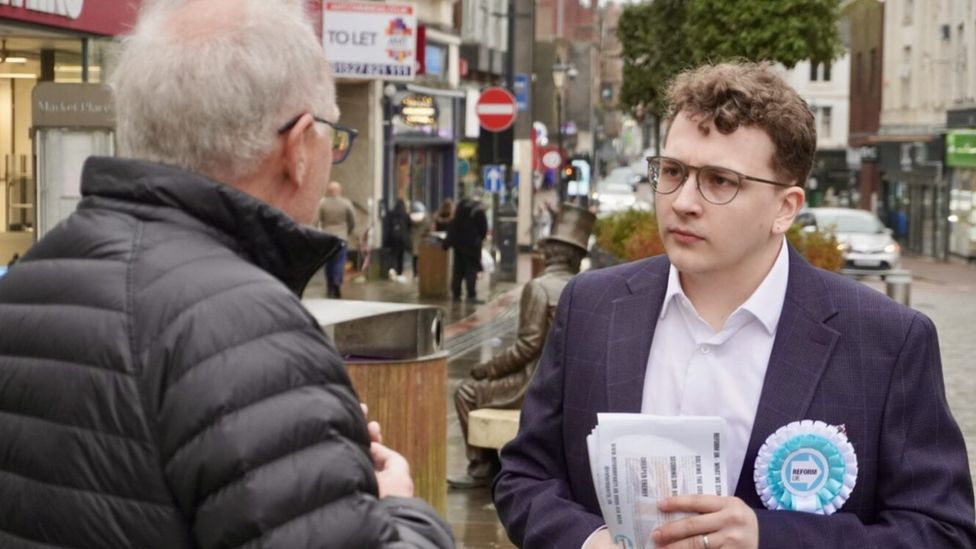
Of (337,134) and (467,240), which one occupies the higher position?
(337,134)

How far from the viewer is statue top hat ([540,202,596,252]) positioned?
10.6 meters

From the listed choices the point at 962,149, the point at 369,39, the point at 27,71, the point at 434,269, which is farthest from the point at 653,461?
the point at 962,149

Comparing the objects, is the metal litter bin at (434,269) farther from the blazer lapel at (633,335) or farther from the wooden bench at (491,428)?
the blazer lapel at (633,335)

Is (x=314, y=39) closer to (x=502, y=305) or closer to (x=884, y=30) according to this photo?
(x=502, y=305)

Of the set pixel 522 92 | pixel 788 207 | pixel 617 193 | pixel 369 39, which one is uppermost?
pixel 369 39

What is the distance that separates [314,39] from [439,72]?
127ft

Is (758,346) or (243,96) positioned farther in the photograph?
(758,346)

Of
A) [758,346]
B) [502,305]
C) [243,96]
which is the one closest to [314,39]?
[243,96]

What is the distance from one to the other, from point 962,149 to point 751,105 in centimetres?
4602

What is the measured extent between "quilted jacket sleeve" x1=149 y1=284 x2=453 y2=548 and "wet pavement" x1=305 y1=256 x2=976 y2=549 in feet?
21.6

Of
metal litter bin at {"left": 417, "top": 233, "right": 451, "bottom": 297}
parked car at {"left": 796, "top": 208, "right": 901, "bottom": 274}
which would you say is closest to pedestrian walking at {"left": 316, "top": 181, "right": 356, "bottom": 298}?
metal litter bin at {"left": 417, "top": 233, "right": 451, "bottom": 297}

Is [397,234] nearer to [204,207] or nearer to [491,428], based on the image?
[491,428]

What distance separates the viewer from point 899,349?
3506 millimetres

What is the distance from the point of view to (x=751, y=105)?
3.49 meters
